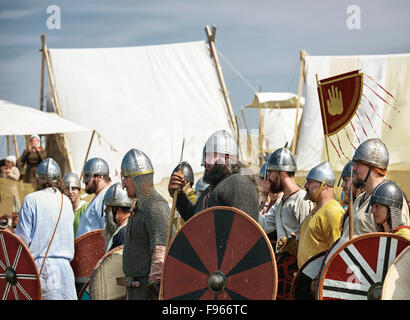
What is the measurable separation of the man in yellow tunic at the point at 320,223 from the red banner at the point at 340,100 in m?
0.58

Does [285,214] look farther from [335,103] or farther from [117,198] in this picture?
[117,198]

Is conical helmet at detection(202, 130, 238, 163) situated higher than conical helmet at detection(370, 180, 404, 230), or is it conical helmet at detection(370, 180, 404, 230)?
conical helmet at detection(202, 130, 238, 163)

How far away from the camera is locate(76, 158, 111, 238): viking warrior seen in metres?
6.87

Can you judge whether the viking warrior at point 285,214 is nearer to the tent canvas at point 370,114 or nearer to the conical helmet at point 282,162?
the conical helmet at point 282,162

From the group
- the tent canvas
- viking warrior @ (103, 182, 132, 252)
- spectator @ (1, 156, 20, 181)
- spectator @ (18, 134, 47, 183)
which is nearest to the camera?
viking warrior @ (103, 182, 132, 252)

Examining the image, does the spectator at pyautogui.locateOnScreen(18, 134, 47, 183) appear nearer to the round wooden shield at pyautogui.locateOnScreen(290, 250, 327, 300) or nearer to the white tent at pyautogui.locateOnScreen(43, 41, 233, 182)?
the white tent at pyautogui.locateOnScreen(43, 41, 233, 182)

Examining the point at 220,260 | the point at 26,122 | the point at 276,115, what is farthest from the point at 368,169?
the point at 276,115

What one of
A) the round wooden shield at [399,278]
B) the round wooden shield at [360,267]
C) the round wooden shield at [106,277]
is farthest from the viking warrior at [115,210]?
the round wooden shield at [399,278]

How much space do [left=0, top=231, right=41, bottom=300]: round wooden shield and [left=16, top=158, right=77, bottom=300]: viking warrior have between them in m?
0.09

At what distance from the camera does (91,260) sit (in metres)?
6.38

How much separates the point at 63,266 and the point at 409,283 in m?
2.93

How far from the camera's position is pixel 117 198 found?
604 cm

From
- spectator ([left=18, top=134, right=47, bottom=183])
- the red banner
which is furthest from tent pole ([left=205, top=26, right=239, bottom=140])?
the red banner

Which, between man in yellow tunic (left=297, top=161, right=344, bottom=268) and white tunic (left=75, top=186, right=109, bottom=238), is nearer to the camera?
man in yellow tunic (left=297, top=161, right=344, bottom=268)
